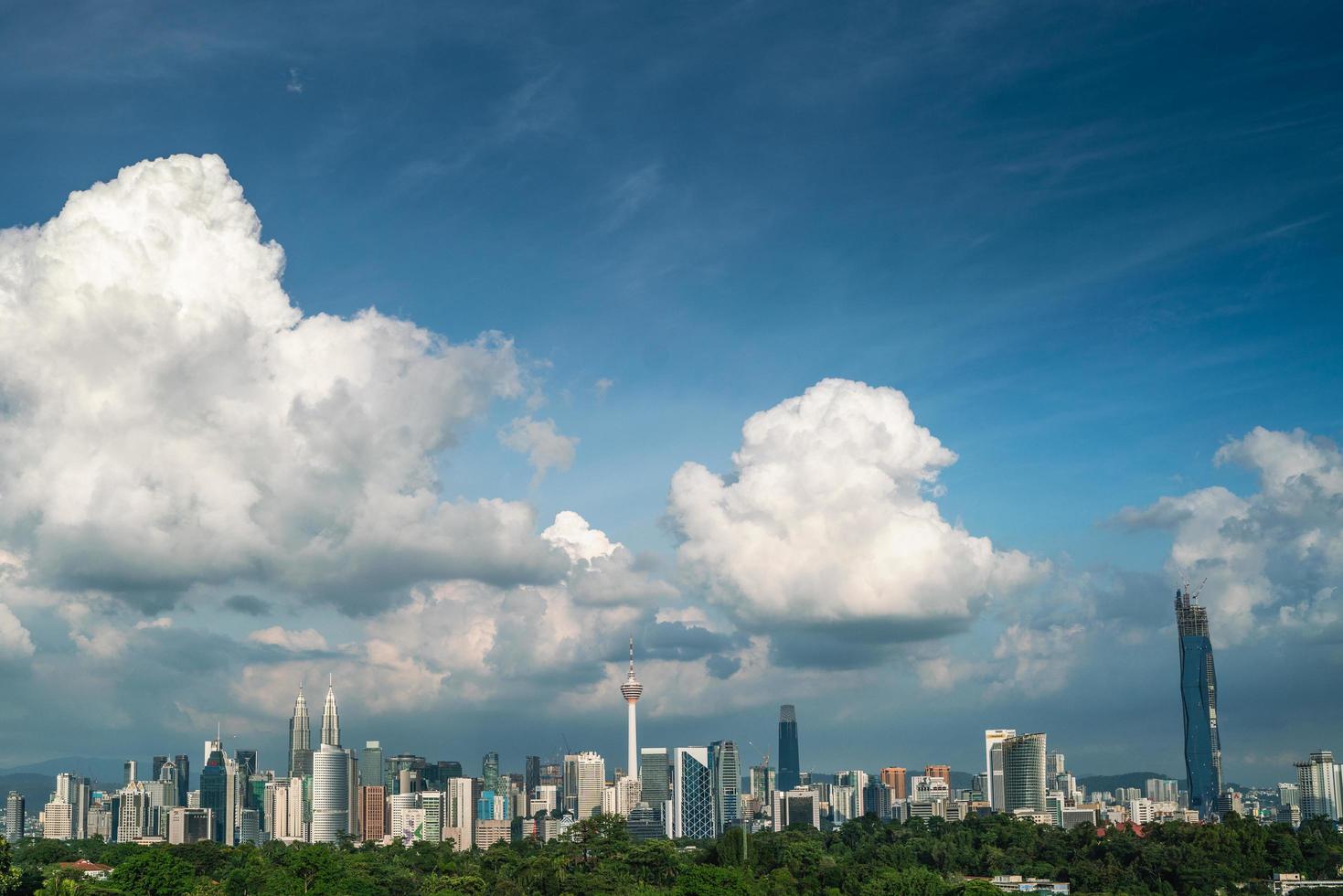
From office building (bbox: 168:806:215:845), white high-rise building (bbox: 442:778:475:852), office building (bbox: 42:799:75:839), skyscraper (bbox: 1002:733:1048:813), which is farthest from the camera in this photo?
office building (bbox: 42:799:75:839)

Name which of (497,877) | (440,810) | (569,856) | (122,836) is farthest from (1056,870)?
(122,836)

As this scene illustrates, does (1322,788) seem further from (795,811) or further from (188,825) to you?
(188,825)

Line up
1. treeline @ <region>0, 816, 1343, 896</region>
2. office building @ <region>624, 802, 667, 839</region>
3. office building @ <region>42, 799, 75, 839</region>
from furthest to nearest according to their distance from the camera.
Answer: office building @ <region>42, 799, 75, 839</region> < office building @ <region>624, 802, 667, 839</region> < treeline @ <region>0, 816, 1343, 896</region>

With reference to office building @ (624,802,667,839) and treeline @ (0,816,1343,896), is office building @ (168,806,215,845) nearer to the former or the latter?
office building @ (624,802,667,839)

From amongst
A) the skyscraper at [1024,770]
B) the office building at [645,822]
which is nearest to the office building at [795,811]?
the office building at [645,822]

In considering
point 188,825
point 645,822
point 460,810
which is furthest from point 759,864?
point 188,825

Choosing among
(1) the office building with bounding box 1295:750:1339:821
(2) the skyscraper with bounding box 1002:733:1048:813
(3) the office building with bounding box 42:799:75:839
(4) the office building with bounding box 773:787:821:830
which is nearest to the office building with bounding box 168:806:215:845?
(3) the office building with bounding box 42:799:75:839

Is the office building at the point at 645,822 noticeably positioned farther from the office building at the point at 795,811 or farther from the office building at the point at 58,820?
the office building at the point at 58,820
